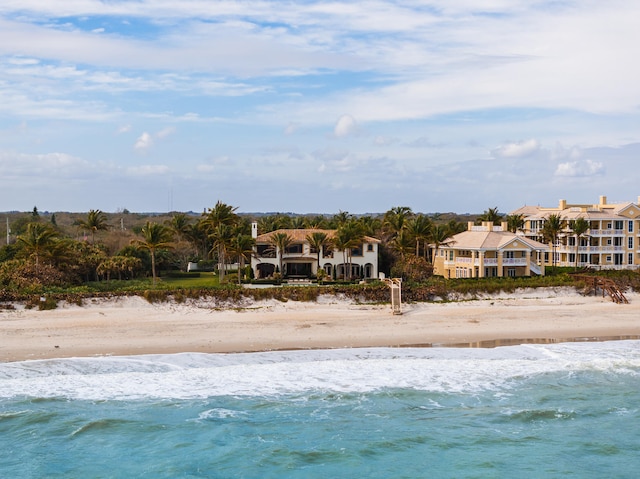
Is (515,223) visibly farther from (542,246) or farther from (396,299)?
(396,299)

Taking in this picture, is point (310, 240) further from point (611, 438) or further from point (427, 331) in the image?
point (611, 438)

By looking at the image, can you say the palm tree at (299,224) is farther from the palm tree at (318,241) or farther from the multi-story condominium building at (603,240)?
the multi-story condominium building at (603,240)

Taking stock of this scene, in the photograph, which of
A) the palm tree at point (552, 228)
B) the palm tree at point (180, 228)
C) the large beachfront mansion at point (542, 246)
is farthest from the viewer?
the palm tree at point (180, 228)

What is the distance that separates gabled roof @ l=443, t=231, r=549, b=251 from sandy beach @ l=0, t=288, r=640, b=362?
9489mm

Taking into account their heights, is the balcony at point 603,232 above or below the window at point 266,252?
above

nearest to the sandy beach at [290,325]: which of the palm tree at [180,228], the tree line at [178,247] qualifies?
the tree line at [178,247]

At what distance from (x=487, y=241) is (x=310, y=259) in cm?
1275

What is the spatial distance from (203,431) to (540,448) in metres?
9.48

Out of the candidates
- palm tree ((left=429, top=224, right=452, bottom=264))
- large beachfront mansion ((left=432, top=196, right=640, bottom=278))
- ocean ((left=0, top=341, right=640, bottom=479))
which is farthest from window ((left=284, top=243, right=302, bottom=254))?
ocean ((left=0, top=341, right=640, bottom=479))

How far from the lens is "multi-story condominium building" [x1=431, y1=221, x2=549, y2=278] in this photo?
48000 millimetres

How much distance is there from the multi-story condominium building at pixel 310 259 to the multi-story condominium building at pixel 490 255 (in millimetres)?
5681

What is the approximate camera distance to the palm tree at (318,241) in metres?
48.8

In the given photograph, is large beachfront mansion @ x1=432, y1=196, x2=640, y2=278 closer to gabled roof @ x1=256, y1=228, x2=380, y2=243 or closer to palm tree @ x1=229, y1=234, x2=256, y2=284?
gabled roof @ x1=256, y1=228, x2=380, y2=243

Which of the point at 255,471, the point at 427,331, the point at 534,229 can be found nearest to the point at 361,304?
the point at 427,331
